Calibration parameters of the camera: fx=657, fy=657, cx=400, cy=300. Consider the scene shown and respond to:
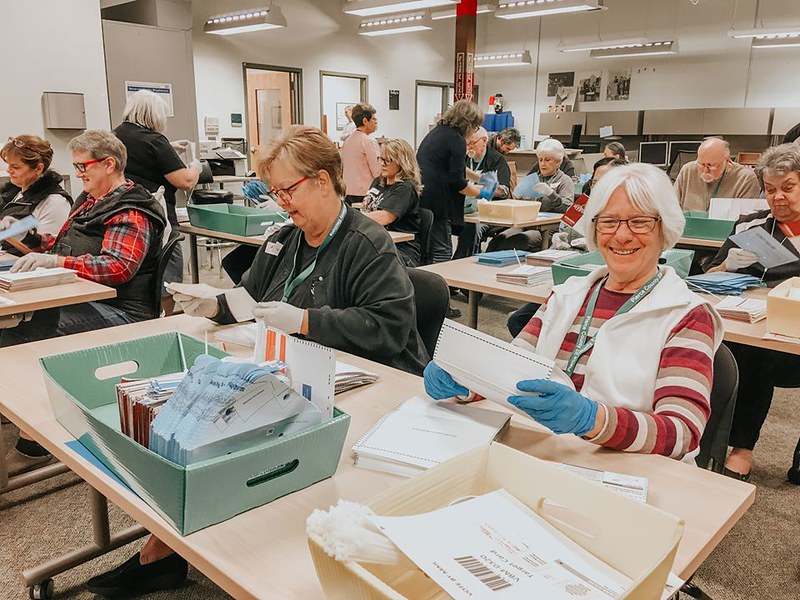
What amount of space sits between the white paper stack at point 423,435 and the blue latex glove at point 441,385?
2cm

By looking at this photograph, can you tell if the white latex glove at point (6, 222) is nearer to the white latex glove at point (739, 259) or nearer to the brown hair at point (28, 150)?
the brown hair at point (28, 150)

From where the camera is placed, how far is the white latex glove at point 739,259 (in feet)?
9.41

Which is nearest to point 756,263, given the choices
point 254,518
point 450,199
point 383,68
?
point 450,199

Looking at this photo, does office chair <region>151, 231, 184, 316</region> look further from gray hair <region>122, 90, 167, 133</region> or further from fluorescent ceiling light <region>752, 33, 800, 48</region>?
fluorescent ceiling light <region>752, 33, 800, 48</region>

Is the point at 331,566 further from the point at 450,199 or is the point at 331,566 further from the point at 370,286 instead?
the point at 450,199

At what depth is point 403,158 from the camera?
3.83 metres

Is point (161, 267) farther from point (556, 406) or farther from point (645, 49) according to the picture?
point (645, 49)

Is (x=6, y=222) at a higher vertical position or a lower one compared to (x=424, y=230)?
higher

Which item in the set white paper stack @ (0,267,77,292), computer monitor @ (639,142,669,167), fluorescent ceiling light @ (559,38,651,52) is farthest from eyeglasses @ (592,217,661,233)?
fluorescent ceiling light @ (559,38,651,52)

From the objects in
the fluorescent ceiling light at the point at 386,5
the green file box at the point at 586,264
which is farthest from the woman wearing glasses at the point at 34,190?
the fluorescent ceiling light at the point at 386,5

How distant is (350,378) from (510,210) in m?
3.49

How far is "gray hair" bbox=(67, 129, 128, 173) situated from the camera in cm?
277

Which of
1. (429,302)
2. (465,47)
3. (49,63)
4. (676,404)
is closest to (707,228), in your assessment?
(429,302)

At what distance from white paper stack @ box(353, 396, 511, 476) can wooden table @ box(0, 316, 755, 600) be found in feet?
0.10
